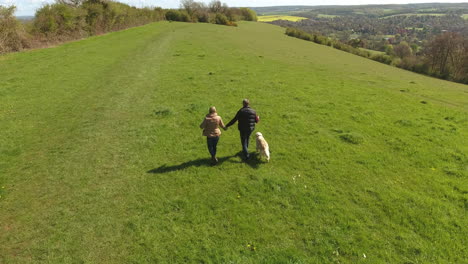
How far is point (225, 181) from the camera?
1048 centimetres

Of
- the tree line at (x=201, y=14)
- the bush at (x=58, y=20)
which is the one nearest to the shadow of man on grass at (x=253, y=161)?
the bush at (x=58, y=20)

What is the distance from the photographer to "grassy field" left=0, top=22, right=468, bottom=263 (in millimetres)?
7613

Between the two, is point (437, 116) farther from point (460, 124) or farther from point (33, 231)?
point (33, 231)

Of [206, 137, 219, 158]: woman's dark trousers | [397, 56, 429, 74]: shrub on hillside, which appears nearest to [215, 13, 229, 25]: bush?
[397, 56, 429, 74]: shrub on hillside

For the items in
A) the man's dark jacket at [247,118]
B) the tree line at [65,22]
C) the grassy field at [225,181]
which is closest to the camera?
the grassy field at [225,181]

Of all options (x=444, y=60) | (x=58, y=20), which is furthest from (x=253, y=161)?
(x=444, y=60)

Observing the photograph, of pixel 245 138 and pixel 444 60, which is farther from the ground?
pixel 245 138

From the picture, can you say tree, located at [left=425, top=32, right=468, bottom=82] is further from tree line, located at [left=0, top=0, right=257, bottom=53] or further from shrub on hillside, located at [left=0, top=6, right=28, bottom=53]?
shrub on hillside, located at [left=0, top=6, right=28, bottom=53]

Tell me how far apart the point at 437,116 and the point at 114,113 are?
22.2 metres

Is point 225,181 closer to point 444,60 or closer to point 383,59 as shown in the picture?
point 444,60

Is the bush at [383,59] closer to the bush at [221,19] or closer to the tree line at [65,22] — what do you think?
the bush at [221,19]

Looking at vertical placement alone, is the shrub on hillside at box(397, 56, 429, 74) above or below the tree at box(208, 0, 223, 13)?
below

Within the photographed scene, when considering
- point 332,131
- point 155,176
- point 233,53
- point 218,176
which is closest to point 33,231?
point 155,176

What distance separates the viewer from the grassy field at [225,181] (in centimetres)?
761
